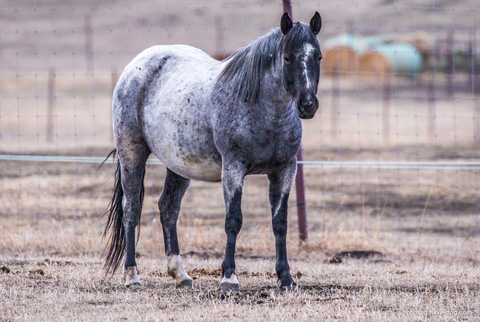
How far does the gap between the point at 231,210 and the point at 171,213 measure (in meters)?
1.26

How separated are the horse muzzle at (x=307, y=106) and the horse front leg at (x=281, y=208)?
857 mm

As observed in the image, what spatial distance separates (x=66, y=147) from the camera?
18562 mm

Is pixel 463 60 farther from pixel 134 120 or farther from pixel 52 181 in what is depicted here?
pixel 134 120

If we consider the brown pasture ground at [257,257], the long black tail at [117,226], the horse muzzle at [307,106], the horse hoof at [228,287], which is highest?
the horse muzzle at [307,106]

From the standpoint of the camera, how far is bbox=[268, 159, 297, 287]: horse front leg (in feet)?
20.6

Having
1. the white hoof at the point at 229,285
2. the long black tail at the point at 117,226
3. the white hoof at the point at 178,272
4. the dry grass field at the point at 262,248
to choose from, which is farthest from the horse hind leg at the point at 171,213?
the white hoof at the point at 229,285

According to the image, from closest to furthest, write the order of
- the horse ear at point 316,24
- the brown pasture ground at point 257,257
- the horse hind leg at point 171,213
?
the brown pasture ground at point 257,257 → the horse ear at point 316,24 → the horse hind leg at point 171,213

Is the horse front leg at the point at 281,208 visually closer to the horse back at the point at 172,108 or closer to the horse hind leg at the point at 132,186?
the horse back at the point at 172,108

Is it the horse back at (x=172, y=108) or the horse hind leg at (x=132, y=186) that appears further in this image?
the horse hind leg at (x=132, y=186)

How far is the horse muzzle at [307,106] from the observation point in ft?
17.9

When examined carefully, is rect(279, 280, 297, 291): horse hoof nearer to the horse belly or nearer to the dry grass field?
the dry grass field

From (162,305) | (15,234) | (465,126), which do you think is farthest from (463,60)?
(162,305)

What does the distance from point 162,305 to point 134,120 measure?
2102mm

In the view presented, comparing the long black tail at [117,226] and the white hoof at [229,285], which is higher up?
the long black tail at [117,226]
